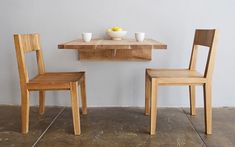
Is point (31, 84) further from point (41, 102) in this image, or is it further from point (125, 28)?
point (125, 28)

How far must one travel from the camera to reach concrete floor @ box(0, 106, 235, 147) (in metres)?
1.72

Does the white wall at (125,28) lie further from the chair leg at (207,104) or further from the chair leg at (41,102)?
the chair leg at (207,104)

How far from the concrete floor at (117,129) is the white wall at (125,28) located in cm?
16

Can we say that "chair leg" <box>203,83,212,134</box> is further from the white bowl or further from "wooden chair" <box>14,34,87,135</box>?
"wooden chair" <box>14,34,87,135</box>

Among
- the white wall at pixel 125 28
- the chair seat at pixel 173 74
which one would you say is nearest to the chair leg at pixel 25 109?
the white wall at pixel 125 28

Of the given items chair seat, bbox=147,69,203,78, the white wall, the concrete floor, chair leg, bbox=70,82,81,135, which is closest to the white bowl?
the white wall

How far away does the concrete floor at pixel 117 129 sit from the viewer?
1718 millimetres

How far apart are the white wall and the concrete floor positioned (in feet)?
0.53

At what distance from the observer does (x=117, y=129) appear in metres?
1.94

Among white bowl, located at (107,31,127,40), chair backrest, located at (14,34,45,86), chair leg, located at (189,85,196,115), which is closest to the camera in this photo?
chair backrest, located at (14,34,45,86)

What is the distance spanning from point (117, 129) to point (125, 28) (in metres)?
1.02

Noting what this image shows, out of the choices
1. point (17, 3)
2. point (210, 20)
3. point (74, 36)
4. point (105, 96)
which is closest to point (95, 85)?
point (105, 96)

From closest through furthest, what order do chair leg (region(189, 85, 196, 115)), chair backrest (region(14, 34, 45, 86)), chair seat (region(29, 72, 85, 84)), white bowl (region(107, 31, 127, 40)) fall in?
1. chair backrest (region(14, 34, 45, 86))
2. chair seat (region(29, 72, 85, 84))
3. white bowl (region(107, 31, 127, 40))
4. chair leg (region(189, 85, 196, 115))

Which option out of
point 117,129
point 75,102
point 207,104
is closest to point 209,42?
point 207,104
